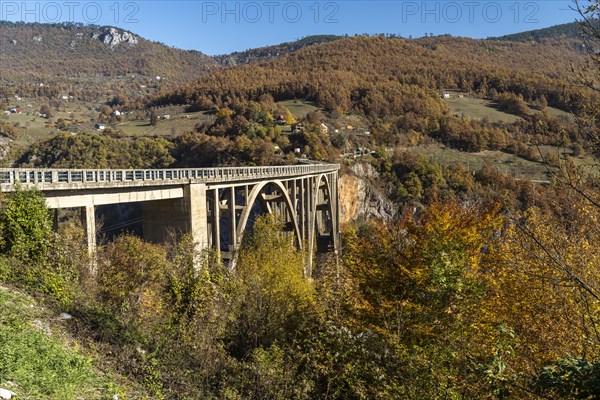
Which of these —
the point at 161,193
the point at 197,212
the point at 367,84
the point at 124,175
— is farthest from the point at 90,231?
the point at 367,84

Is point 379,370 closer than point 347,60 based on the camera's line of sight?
Yes

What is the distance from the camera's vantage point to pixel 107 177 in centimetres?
2389

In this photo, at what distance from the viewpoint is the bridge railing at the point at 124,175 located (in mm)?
15984

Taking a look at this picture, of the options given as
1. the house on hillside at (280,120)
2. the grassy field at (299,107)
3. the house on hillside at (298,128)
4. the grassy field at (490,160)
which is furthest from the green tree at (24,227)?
the grassy field at (299,107)

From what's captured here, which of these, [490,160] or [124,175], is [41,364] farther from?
[490,160]

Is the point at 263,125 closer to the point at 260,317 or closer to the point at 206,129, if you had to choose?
the point at 206,129

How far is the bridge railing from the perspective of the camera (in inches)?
629

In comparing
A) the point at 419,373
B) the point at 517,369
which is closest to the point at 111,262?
the point at 419,373

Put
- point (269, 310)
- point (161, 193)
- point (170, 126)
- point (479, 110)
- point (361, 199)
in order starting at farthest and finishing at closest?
1. point (479, 110)
2. point (170, 126)
3. point (361, 199)
4. point (161, 193)
5. point (269, 310)

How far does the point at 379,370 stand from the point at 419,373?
0.92m

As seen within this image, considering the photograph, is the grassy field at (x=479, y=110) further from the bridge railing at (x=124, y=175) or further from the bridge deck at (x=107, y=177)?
the bridge deck at (x=107, y=177)

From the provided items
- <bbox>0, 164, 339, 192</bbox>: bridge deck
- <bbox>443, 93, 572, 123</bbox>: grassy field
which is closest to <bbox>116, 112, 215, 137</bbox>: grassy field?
<bbox>0, 164, 339, 192</bbox>: bridge deck

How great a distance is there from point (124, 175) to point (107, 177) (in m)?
5.12

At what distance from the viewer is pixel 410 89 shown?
A: 14450cm
